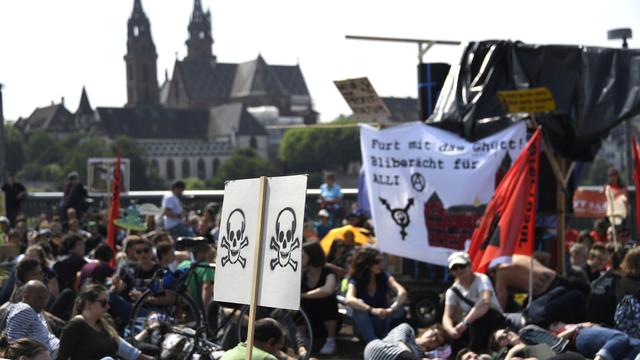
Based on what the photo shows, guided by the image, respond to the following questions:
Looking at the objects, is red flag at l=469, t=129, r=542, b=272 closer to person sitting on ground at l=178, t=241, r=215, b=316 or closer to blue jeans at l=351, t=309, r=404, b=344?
blue jeans at l=351, t=309, r=404, b=344

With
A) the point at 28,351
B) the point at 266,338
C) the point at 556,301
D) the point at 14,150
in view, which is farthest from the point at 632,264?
the point at 14,150

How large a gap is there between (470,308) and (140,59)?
175 meters

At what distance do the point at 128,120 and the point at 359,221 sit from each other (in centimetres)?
15594

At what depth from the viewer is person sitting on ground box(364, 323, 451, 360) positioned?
6.73 metres

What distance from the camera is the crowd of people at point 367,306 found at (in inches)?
267

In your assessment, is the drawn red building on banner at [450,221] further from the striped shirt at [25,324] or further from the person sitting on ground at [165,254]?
the striped shirt at [25,324]

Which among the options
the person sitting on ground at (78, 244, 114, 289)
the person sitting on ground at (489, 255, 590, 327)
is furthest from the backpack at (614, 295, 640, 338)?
the person sitting on ground at (78, 244, 114, 289)

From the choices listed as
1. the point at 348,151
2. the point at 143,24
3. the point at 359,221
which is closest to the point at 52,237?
the point at 359,221

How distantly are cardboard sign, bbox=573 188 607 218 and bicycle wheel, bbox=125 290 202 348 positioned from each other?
9.42 meters

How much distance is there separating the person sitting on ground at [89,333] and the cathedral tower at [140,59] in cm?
17283

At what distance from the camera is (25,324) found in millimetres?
6684

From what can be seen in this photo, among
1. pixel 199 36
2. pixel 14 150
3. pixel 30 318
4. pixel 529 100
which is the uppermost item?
pixel 199 36

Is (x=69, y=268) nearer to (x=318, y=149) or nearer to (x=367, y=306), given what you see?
(x=367, y=306)

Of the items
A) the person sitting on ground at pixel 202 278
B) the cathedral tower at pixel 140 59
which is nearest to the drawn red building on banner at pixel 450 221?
the person sitting on ground at pixel 202 278
